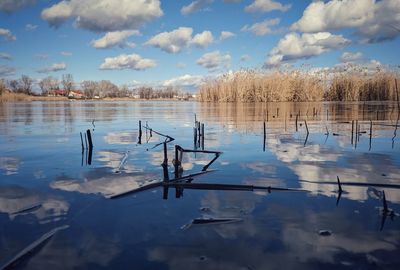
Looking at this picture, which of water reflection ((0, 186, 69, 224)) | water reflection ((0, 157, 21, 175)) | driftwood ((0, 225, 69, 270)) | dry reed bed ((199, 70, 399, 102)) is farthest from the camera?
dry reed bed ((199, 70, 399, 102))

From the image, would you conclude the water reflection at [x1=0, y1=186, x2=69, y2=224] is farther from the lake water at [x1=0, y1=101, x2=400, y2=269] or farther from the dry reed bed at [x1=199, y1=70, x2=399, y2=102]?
the dry reed bed at [x1=199, y1=70, x2=399, y2=102]

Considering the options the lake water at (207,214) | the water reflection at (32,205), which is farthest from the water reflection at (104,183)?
the water reflection at (32,205)

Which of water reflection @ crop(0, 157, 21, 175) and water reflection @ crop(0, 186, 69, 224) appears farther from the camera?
water reflection @ crop(0, 157, 21, 175)

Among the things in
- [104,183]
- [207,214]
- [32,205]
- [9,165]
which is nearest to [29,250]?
[32,205]

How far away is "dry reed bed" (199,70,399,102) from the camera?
70.8 meters

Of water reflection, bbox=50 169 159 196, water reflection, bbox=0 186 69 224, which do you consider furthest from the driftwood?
water reflection, bbox=50 169 159 196

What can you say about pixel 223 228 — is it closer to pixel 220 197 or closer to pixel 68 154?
pixel 220 197

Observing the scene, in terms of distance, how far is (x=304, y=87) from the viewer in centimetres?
7238

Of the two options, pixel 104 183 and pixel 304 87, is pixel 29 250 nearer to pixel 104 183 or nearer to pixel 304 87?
pixel 104 183

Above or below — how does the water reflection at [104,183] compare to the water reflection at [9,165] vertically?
above

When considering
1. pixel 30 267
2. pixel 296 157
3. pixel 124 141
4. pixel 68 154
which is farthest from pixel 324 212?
pixel 124 141

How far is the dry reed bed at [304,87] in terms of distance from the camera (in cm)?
7075

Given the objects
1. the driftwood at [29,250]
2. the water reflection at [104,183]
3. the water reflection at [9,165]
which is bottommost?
the driftwood at [29,250]

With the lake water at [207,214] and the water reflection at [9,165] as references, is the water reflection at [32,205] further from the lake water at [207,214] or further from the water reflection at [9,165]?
the water reflection at [9,165]
